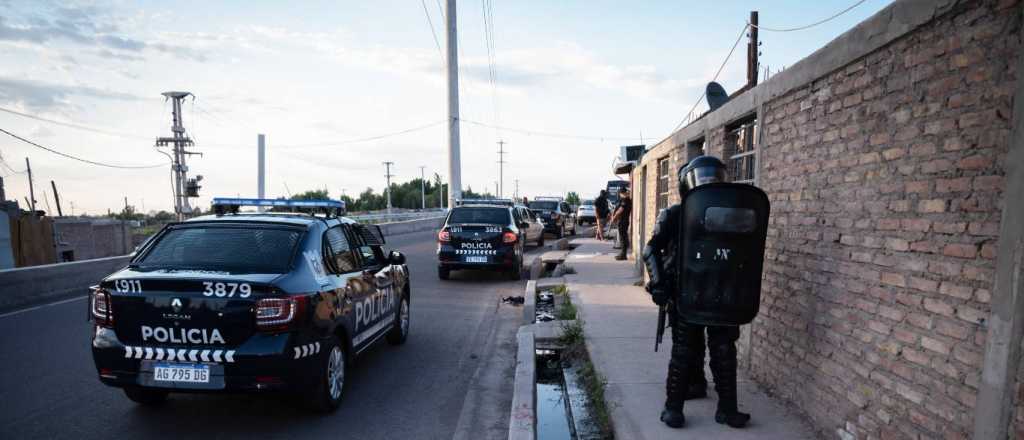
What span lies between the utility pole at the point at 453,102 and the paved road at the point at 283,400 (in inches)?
985

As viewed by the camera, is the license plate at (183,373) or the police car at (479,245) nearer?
the license plate at (183,373)

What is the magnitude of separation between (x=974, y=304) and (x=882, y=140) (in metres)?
1.05

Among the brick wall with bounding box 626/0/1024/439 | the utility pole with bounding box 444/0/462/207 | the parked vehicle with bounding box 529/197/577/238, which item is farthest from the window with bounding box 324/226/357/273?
the utility pole with bounding box 444/0/462/207

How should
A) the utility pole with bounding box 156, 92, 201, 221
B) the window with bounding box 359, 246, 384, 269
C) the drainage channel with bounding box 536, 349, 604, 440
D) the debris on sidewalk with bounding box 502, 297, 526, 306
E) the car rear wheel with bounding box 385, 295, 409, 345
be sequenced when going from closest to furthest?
the drainage channel with bounding box 536, 349, 604, 440 < the window with bounding box 359, 246, 384, 269 < the car rear wheel with bounding box 385, 295, 409, 345 < the debris on sidewalk with bounding box 502, 297, 526, 306 < the utility pole with bounding box 156, 92, 201, 221

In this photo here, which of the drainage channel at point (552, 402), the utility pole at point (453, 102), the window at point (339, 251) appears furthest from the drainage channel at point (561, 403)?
the utility pole at point (453, 102)

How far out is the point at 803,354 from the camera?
390 centimetres

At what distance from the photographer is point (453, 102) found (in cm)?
3155

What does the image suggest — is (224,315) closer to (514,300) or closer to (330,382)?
(330,382)

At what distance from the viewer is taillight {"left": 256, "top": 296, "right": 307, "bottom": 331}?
12.3 ft

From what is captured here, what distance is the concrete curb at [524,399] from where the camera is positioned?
12.3 feet

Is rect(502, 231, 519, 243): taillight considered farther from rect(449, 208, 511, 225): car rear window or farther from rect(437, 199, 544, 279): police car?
rect(449, 208, 511, 225): car rear window

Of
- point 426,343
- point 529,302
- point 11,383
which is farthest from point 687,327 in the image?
point 11,383

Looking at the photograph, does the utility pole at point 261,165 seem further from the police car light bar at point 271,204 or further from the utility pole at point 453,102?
the police car light bar at point 271,204

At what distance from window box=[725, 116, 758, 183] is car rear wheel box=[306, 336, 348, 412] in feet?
13.3
